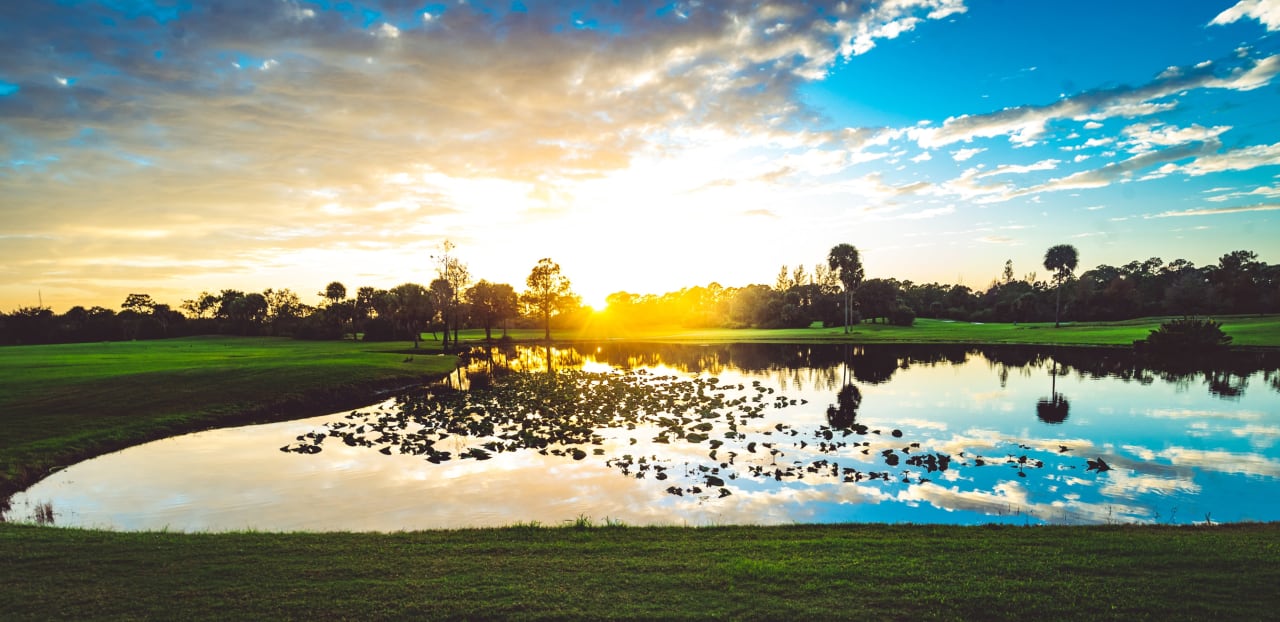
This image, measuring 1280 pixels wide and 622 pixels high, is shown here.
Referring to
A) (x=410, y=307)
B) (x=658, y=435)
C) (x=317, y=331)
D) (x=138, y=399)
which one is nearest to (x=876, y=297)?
(x=410, y=307)

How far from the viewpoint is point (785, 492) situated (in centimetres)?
A: 1791

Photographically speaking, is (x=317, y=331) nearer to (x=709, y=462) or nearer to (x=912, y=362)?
(x=912, y=362)

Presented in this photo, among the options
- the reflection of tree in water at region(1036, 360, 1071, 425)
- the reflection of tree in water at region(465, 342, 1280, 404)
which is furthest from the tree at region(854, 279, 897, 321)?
the reflection of tree in water at region(1036, 360, 1071, 425)

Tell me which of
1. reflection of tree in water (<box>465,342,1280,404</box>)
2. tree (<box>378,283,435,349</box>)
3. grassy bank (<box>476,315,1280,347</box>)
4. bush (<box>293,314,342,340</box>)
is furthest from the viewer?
bush (<box>293,314,342,340</box>)

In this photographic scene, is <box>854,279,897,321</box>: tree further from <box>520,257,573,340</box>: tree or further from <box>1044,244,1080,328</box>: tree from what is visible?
<box>520,257,573,340</box>: tree

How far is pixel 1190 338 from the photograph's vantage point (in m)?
64.0

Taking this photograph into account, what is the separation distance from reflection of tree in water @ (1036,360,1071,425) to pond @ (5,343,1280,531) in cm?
16

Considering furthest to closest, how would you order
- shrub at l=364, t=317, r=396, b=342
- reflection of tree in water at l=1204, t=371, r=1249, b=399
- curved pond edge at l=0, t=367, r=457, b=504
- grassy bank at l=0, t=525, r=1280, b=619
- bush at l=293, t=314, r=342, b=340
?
1. bush at l=293, t=314, r=342, b=340
2. shrub at l=364, t=317, r=396, b=342
3. reflection of tree in water at l=1204, t=371, r=1249, b=399
4. curved pond edge at l=0, t=367, r=457, b=504
5. grassy bank at l=0, t=525, r=1280, b=619

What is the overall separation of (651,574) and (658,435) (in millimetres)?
15933

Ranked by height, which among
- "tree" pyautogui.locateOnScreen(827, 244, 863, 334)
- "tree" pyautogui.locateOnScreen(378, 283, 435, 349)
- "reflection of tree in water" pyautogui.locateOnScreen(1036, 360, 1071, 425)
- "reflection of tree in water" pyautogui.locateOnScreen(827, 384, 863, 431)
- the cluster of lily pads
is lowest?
"reflection of tree in water" pyautogui.locateOnScreen(1036, 360, 1071, 425)

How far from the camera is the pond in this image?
16.2 meters

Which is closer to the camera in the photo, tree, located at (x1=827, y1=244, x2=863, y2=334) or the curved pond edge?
the curved pond edge

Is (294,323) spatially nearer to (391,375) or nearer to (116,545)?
(391,375)

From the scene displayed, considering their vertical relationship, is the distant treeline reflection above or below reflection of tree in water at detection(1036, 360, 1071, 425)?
above
